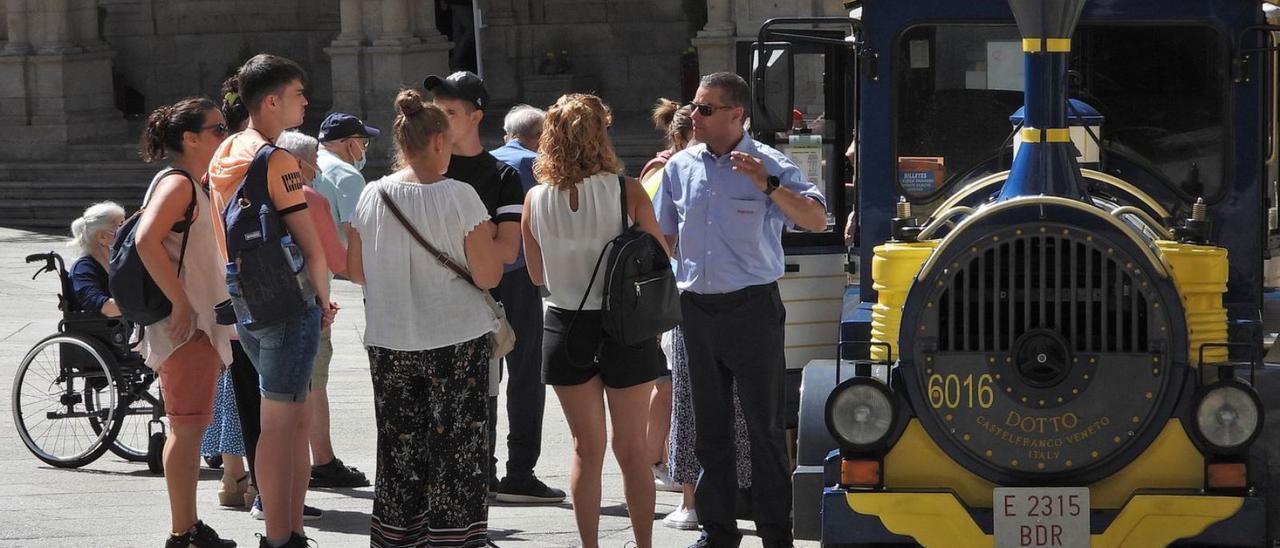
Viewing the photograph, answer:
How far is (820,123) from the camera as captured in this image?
28.9ft

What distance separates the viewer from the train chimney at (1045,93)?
544 centimetres

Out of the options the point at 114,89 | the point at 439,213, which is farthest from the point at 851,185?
the point at 114,89

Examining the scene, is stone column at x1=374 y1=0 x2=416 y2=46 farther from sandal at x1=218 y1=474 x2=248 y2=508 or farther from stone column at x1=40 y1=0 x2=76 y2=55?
sandal at x1=218 y1=474 x2=248 y2=508

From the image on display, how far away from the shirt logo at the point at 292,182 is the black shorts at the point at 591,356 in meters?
1.04

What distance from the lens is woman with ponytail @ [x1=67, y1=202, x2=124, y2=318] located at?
8.86m

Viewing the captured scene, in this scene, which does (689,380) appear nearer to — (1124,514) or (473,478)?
(473,478)

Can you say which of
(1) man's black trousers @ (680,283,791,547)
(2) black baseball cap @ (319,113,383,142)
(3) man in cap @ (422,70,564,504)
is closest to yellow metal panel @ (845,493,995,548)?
(1) man's black trousers @ (680,283,791,547)

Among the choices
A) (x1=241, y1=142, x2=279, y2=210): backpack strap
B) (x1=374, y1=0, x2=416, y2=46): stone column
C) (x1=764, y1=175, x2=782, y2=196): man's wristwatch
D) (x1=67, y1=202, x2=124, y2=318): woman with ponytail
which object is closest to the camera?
(x1=241, y1=142, x2=279, y2=210): backpack strap

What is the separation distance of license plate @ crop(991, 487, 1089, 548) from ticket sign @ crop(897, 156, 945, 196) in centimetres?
201

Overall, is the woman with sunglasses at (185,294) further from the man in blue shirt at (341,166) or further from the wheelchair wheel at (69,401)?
the wheelchair wheel at (69,401)

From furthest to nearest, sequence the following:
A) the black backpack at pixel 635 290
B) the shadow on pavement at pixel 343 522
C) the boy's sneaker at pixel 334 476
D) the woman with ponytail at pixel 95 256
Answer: the woman with ponytail at pixel 95 256, the boy's sneaker at pixel 334 476, the shadow on pavement at pixel 343 522, the black backpack at pixel 635 290

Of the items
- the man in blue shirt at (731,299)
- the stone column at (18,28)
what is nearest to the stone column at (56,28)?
the stone column at (18,28)

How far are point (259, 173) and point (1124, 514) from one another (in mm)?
3094

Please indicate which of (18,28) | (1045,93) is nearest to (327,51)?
(18,28)
